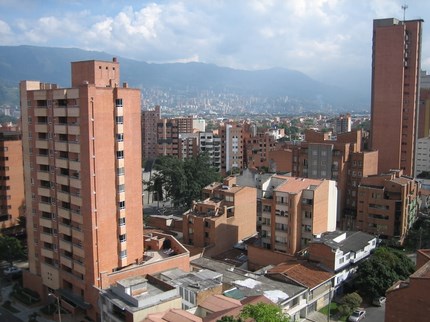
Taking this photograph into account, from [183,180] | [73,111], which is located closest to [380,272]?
[73,111]

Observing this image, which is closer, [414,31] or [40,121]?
[40,121]

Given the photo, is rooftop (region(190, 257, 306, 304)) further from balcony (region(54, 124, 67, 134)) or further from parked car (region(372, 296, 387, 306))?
balcony (region(54, 124, 67, 134))

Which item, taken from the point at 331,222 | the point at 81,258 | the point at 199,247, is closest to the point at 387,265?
the point at 331,222

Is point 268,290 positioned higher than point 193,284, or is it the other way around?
point 193,284

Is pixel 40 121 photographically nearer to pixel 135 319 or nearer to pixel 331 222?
pixel 135 319

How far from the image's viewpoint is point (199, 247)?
29781 millimetres

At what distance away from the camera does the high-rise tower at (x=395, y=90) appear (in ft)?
136

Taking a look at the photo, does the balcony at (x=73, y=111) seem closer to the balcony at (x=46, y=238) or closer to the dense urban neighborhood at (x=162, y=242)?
the dense urban neighborhood at (x=162, y=242)

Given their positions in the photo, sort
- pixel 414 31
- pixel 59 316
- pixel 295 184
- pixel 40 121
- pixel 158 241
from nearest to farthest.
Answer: pixel 59 316 → pixel 40 121 → pixel 158 241 → pixel 295 184 → pixel 414 31

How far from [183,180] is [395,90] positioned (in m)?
20.7

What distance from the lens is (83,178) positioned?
70.7 ft

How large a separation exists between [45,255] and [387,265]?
1790 cm

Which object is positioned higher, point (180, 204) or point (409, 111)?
point (409, 111)

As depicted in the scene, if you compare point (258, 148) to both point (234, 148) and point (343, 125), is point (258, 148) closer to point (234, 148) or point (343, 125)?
point (234, 148)
